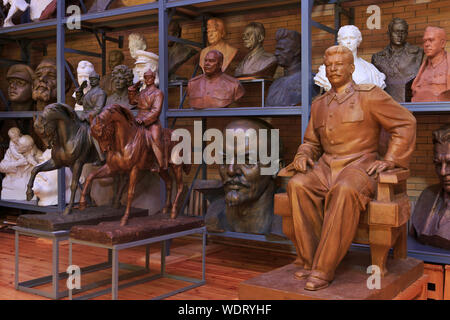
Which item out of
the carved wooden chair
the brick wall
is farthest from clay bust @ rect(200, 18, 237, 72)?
the carved wooden chair

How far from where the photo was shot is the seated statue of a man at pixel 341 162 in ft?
10.4

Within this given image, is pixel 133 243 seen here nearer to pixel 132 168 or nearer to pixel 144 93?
pixel 132 168

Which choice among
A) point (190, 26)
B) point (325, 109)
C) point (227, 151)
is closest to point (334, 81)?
point (325, 109)

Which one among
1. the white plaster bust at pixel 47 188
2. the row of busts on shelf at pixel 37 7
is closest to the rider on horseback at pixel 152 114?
the row of busts on shelf at pixel 37 7

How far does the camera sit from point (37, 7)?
22.1 feet

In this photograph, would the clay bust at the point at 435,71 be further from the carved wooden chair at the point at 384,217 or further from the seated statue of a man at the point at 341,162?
the carved wooden chair at the point at 384,217

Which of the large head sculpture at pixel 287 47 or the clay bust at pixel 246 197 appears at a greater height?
the large head sculpture at pixel 287 47

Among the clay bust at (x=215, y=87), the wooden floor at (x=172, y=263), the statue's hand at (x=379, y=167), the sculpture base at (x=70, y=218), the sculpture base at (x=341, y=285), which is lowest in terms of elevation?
the wooden floor at (x=172, y=263)

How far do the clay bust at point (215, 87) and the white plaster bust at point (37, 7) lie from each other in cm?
280

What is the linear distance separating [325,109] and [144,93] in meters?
1.80

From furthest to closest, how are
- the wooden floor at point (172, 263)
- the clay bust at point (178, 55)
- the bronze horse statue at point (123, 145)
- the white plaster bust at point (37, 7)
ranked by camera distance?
the white plaster bust at point (37, 7) < the clay bust at point (178, 55) < the wooden floor at point (172, 263) < the bronze horse statue at point (123, 145)

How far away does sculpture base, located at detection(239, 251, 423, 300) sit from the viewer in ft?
9.71

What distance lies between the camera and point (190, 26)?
6492mm

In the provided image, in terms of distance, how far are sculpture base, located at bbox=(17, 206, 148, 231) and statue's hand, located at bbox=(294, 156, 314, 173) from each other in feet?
5.53
